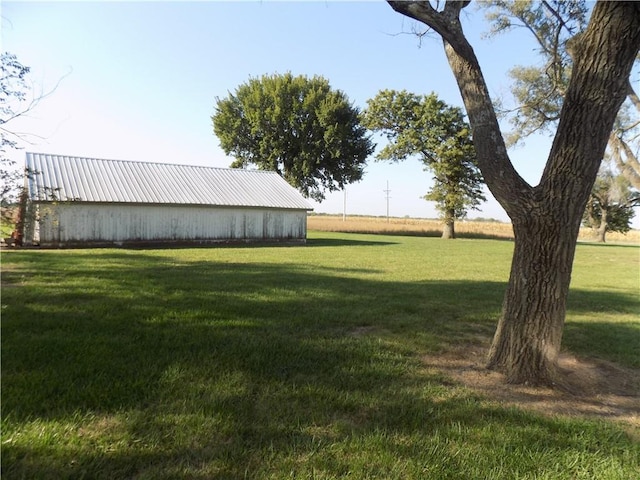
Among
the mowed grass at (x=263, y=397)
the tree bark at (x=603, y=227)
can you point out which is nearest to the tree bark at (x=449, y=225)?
the tree bark at (x=603, y=227)

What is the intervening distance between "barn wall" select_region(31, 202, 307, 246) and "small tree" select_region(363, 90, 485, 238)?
18.1 metres

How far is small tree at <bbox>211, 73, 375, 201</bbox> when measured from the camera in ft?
139

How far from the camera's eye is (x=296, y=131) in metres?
43.2

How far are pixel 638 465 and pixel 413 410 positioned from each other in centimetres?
148

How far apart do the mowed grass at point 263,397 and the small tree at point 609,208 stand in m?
48.5

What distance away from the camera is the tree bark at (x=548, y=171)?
3.58 metres

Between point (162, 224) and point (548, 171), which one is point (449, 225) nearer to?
point (162, 224)

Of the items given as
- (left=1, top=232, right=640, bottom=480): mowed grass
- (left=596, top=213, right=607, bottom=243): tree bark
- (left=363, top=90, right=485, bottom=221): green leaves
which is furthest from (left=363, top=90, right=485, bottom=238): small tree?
(left=1, top=232, right=640, bottom=480): mowed grass

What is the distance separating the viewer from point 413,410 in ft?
10.7

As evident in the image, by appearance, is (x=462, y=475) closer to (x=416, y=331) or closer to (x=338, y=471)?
(x=338, y=471)

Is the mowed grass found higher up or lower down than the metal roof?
lower down

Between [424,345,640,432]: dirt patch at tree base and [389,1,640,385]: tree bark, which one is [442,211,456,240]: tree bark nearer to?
[424,345,640,432]: dirt patch at tree base

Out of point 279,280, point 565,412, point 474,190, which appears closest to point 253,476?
point 565,412

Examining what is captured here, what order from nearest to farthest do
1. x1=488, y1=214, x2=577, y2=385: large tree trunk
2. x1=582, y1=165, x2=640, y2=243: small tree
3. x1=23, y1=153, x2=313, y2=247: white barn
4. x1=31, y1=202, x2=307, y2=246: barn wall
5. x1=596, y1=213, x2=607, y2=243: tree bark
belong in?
1. x1=488, y1=214, x2=577, y2=385: large tree trunk
2. x1=31, y1=202, x2=307, y2=246: barn wall
3. x1=23, y1=153, x2=313, y2=247: white barn
4. x1=582, y1=165, x2=640, y2=243: small tree
5. x1=596, y1=213, x2=607, y2=243: tree bark
